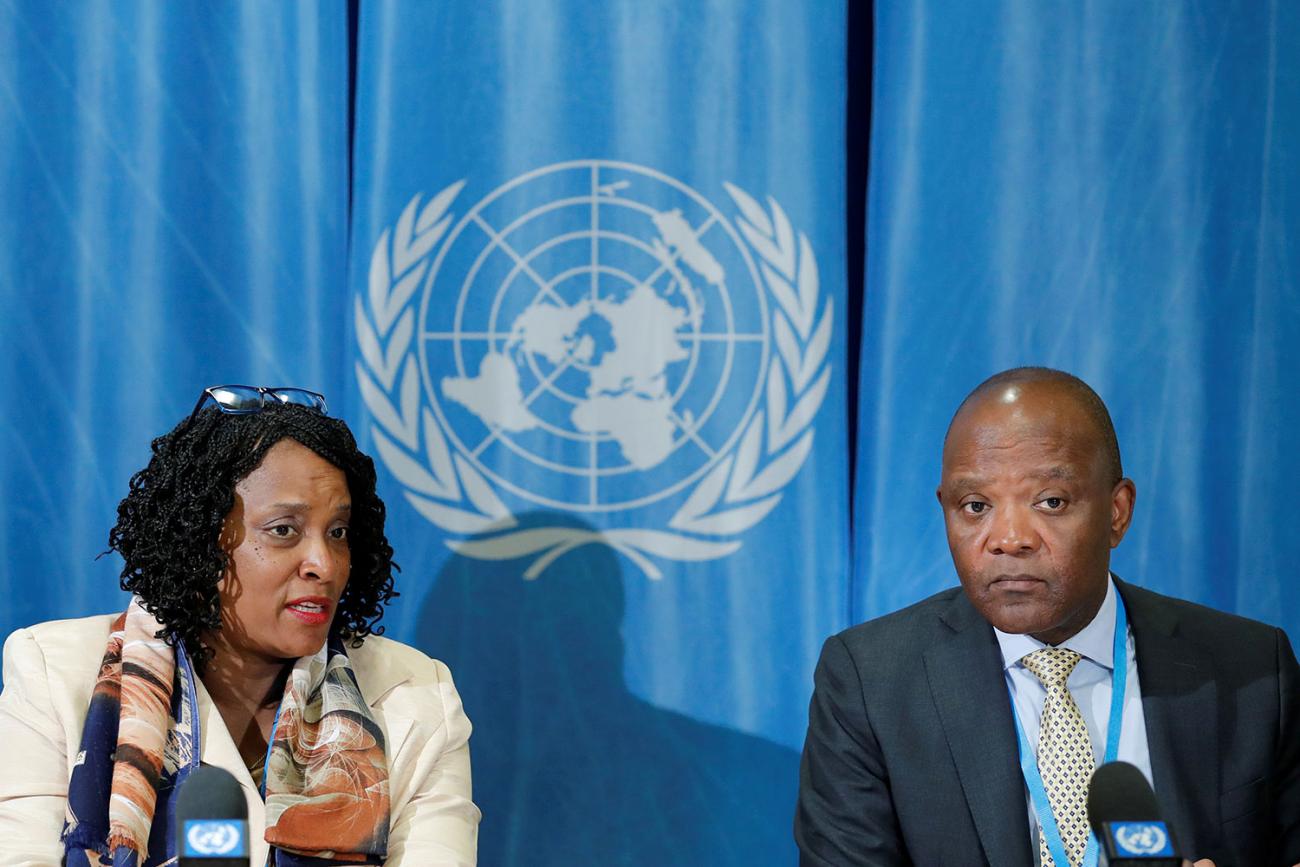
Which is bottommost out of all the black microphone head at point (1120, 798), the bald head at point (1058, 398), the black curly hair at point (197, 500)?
the black microphone head at point (1120, 798)

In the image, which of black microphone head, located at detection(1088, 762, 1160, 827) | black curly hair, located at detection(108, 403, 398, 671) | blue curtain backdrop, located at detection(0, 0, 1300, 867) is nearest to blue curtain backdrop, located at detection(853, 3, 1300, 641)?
blue curtain backdrop, located at detection(0, 0, 1300, 867)

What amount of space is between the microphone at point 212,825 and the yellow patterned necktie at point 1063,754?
1.26m

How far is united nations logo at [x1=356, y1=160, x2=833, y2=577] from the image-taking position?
2883 millimetres

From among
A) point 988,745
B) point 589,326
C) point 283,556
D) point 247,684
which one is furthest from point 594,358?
point 988,745

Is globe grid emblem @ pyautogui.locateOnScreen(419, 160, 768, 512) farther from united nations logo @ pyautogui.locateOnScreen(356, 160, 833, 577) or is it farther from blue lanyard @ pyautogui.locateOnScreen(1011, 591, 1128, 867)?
blue lanyard @ pyautogui.locateOnScreen(1011, 591, 1128, 867)

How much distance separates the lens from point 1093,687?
7.29 ft

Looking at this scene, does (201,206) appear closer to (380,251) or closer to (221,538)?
(380,251)

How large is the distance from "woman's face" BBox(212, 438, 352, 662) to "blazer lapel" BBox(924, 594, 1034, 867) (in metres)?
1.02

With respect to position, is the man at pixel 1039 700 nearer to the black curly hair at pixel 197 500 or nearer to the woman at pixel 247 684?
the woman at pixel 247 684

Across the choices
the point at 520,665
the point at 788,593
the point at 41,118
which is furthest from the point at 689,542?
the point at 41,118

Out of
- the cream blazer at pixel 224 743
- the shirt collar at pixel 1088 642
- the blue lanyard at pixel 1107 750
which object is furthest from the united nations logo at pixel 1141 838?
the cream blazer at pixel 224 743

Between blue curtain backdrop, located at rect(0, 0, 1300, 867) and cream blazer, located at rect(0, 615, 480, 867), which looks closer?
cream blazer, located at rect(0, 615, 480, 867)

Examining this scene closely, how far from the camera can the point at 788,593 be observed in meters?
2.91

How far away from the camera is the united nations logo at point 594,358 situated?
2883 mm
